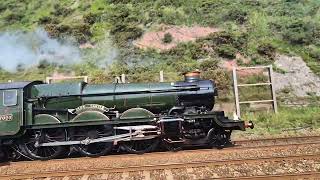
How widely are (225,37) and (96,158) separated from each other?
1802cm

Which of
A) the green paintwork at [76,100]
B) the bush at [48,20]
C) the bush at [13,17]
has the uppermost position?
the bush at [13,17]

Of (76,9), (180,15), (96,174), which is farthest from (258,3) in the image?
(96,174)

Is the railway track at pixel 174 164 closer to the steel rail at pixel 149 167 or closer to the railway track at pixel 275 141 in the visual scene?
the steel rail at pixel 149 167

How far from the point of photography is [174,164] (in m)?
10.3

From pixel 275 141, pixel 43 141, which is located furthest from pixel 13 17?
pixel 275 141

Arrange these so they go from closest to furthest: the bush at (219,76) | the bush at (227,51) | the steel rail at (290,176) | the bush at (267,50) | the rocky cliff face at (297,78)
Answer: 1. the steel rail at (290,176)
2. the bush at (219,76)
3. the rocky cliff face at (297,78)
4. the bush at (267,50)
5. the bush at (227,51)

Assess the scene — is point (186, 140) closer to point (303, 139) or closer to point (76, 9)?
point (303, 139)

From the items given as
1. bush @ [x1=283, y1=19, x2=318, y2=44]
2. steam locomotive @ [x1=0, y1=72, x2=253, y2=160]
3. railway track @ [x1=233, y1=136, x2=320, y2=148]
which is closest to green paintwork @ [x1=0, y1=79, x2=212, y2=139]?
steam locomotive @ [x1=0, y1=72, x2=253, y2=160]

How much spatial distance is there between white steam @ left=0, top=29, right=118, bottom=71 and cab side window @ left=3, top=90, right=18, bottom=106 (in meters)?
14.2

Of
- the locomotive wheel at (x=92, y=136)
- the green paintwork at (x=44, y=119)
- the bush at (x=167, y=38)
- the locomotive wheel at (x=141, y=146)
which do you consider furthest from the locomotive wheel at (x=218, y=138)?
the bush at (x=167, y=38)

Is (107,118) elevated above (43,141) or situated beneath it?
elevated above

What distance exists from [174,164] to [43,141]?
190 inches

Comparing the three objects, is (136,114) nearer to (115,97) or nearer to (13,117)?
(115,97)

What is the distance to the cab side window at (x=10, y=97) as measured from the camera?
508 inches
